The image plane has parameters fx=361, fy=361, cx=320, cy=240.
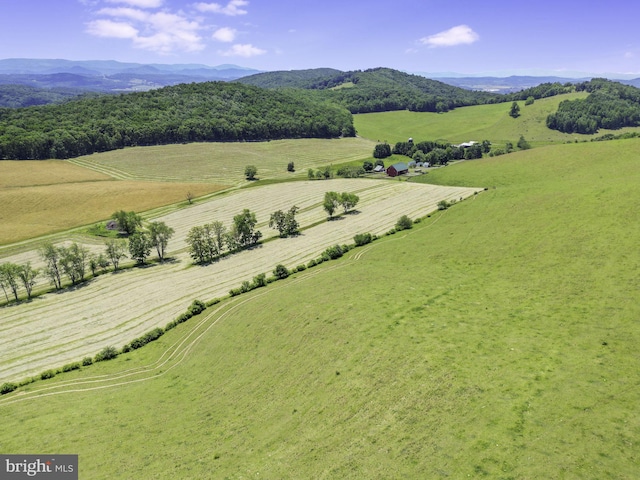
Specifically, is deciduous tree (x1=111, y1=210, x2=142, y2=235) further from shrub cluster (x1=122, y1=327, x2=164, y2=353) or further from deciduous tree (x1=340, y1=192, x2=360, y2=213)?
deciduous tree (x1=340, y1=192, x2=360, y2=213)

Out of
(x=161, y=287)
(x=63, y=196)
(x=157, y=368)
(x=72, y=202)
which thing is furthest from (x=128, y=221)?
(x=157, y=368)

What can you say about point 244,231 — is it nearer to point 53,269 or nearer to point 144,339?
point 144,339

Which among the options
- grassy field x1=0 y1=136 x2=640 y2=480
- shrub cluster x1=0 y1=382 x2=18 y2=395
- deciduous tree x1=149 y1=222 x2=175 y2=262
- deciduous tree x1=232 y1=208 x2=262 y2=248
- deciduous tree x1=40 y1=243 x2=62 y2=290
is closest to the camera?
grassy field x1=0 y1=136 x2=640 y2=480

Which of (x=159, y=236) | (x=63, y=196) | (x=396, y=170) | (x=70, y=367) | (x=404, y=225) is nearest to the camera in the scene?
(x=70, y=367)

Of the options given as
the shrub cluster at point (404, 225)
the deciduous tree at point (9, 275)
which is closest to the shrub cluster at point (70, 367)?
the deciduous tree at point (9, 275)

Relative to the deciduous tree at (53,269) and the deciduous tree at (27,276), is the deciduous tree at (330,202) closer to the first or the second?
the deciduous tree at (53,269)

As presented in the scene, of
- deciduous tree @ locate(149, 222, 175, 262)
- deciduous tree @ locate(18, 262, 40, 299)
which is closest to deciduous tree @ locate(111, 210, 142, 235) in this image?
deciduous tree @ locate(149, 222, 175, 262)

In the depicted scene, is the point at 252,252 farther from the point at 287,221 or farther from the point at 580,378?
the point at 580,378

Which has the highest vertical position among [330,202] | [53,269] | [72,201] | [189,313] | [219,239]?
[72,201]
